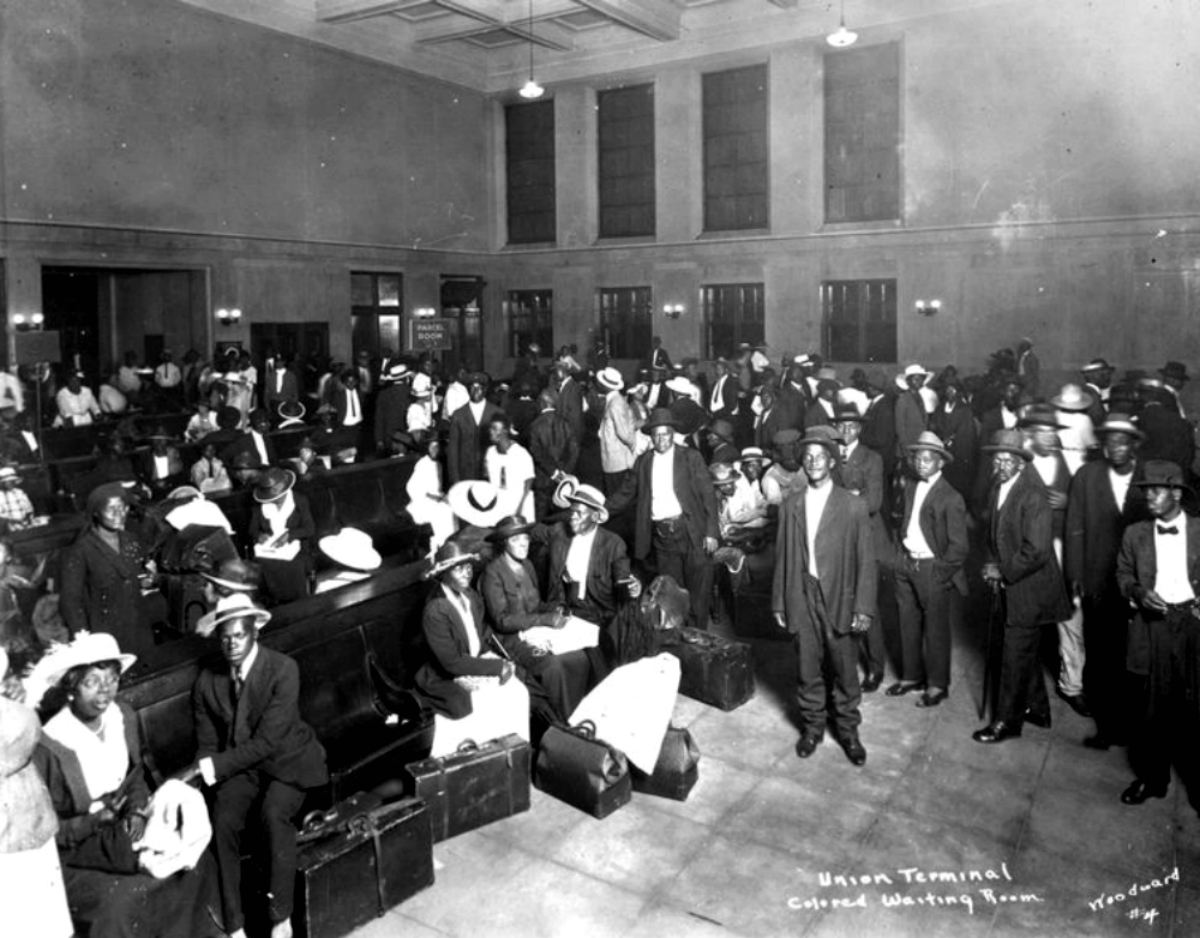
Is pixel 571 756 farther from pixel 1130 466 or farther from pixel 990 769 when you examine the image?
pixel 1130 466

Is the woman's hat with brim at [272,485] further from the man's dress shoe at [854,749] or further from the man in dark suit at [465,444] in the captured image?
the man's dress shoe at [854,749]

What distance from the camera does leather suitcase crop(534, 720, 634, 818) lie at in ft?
17.2

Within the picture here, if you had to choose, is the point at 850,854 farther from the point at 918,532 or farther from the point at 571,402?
the point at 571,402

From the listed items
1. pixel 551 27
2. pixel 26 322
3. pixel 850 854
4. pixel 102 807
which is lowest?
pixel 850 854

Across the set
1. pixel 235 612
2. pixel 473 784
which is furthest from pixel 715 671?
pixel 235 612

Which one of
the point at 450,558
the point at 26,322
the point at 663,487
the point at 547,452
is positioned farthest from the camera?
the point at 26,322

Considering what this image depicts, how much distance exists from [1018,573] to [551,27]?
19.3 meters

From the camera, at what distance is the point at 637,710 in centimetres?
545

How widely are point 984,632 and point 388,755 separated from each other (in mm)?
5234

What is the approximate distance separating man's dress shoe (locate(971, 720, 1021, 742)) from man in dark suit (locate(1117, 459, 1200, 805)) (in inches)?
32.0

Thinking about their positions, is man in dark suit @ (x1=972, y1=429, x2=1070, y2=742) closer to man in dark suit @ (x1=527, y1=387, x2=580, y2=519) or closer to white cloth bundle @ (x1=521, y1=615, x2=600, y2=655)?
white cloth bundle @ (x1=521, y1=615, x2=600, y2=655)

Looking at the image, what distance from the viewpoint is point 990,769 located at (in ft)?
18.7

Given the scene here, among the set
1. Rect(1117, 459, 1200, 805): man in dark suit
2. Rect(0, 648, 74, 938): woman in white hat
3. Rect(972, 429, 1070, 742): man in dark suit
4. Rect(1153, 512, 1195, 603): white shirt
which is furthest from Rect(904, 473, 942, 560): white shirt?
Rect(0, 648, 74, 938): woman in white hat

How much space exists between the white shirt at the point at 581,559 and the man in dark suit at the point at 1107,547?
3172 millimetres
